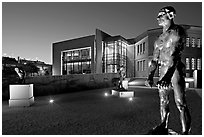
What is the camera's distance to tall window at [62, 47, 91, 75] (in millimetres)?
26459

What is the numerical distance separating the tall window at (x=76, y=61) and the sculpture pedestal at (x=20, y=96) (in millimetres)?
19655

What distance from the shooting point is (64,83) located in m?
11.2

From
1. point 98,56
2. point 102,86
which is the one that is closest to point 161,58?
point 102,86

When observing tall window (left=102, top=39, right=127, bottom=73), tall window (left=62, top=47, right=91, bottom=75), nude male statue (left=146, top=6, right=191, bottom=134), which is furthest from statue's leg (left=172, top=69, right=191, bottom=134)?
tall window (left=62, top=47, right=91, bottom=75)

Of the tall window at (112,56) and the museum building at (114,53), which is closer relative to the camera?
the museum building at (114,53)

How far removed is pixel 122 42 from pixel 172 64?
22349mm

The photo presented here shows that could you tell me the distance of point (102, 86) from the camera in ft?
49.2

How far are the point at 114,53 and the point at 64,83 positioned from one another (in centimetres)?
1389

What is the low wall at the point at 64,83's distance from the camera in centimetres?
935

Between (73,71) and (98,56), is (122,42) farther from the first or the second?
(73,71)

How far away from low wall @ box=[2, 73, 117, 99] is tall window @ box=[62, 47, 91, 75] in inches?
456

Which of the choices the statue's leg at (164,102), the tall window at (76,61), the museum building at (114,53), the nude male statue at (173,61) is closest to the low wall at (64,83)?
the museum building at (114,53)

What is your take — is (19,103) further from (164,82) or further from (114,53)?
Answer: (114,53)

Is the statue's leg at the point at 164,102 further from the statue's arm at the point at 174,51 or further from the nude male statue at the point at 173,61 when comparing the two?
the statue's arm at the point at 174,51
